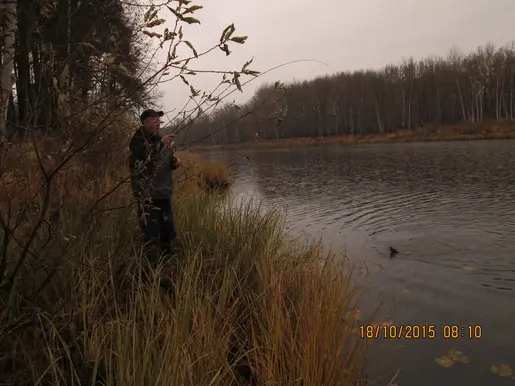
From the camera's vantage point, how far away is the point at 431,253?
6863 millimetres

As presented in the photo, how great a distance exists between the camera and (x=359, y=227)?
9.23m

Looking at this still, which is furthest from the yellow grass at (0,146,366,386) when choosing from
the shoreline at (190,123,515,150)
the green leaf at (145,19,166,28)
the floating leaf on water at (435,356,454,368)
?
the shoreline at (190,123,515,150)

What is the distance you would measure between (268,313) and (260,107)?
1.65 metres

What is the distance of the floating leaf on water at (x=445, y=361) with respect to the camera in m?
3.66

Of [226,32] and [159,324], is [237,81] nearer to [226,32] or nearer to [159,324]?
[226,32]

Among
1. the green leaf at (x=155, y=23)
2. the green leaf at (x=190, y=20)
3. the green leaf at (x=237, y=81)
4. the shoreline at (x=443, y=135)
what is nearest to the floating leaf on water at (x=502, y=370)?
the green leaf at (x=237, y=81)

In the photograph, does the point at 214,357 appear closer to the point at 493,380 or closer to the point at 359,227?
the point at 493,380

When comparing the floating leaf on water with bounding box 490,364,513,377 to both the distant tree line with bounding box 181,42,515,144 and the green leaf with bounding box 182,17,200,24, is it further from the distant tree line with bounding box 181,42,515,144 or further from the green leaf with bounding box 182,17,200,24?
the distant tree line with bounding box 181,42,515,144

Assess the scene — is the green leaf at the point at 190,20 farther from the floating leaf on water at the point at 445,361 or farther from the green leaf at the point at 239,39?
the floating leaf on water at the point at 445,361

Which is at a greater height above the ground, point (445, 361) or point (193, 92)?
point (193, 92)
